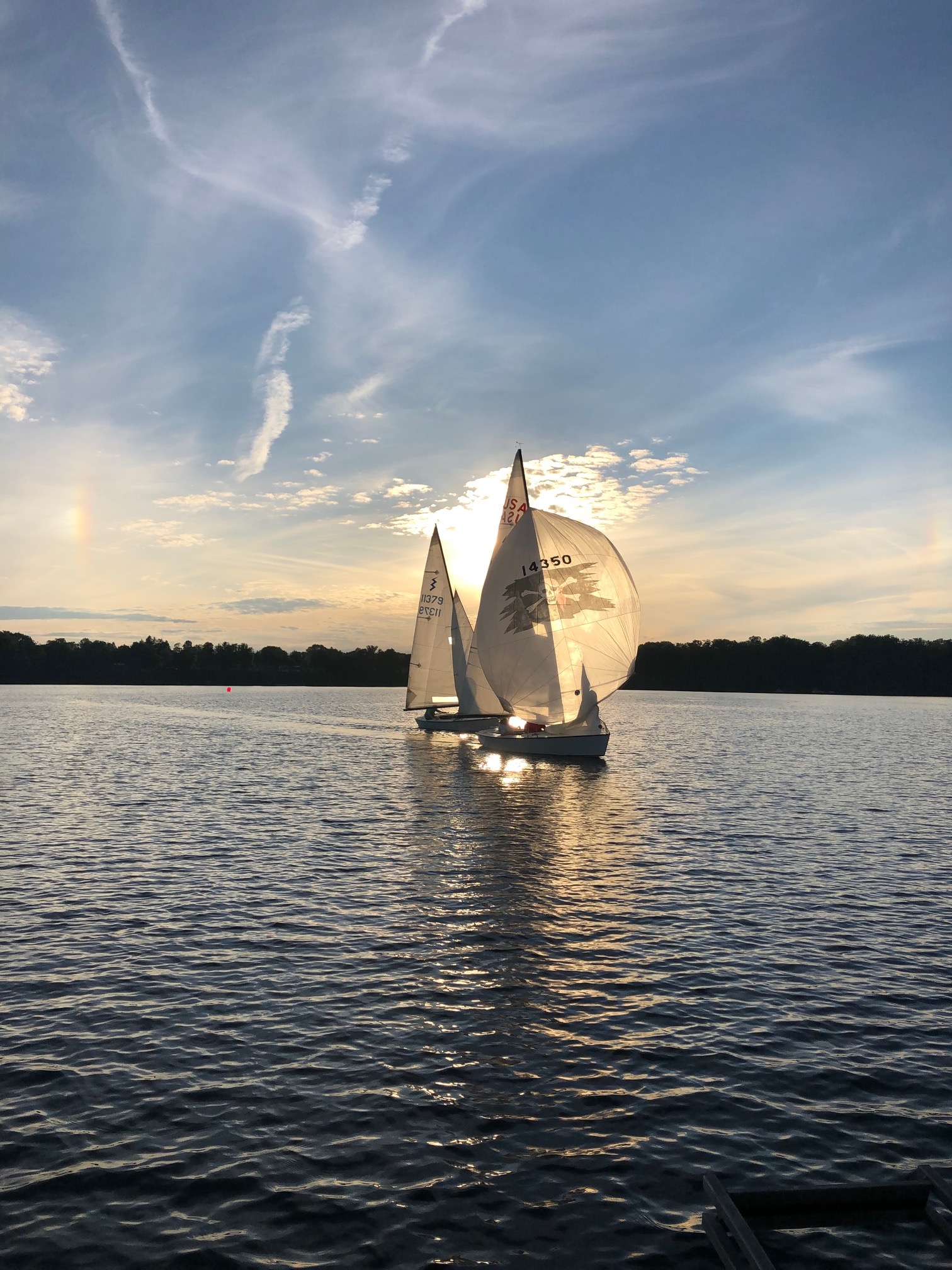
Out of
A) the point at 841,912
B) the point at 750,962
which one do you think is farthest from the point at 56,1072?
the point at 841,912

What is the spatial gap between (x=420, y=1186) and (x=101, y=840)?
2610 cm

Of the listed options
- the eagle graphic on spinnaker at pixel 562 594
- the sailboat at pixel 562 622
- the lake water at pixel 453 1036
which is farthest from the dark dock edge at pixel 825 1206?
the eagle graphic on spinnaker at pixel 562 594

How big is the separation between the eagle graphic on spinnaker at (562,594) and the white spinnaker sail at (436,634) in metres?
25.1

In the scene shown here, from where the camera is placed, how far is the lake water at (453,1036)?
32.1 ft

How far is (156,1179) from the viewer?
10398 mm

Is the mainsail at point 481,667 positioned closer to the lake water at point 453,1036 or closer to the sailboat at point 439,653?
the sailboat at point 439,653

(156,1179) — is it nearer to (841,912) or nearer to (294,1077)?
(294,1077)

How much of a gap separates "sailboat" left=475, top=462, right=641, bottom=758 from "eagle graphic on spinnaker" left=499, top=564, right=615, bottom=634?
42 mm

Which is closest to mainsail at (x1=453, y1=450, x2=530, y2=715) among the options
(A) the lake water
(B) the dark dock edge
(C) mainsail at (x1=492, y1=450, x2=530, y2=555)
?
(C) mainsail at (x1=492, y1=450, x2=530, y2=555)

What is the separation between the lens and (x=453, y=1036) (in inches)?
584

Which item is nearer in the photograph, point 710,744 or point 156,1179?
point 156,1179

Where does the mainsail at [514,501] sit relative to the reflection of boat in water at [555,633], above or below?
above

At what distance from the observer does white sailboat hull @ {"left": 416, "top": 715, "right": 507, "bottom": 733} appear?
7488 cm

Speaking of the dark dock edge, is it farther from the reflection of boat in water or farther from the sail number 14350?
the sail number 14350
